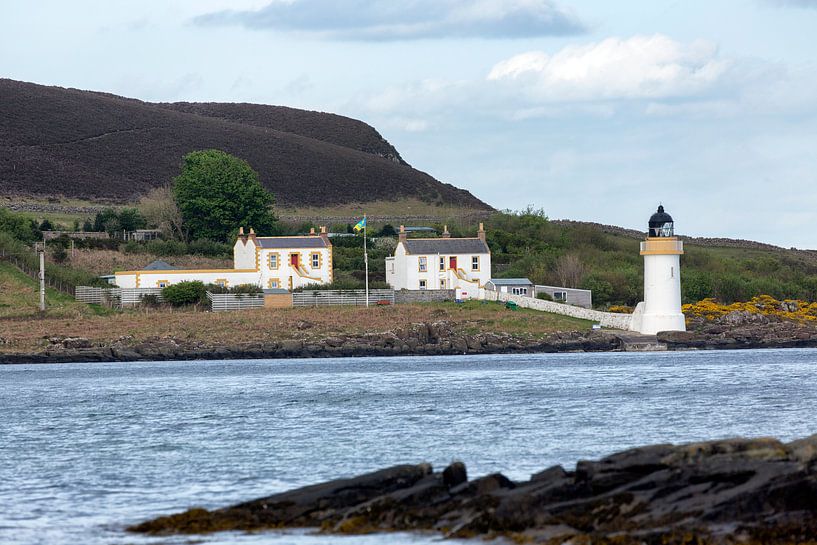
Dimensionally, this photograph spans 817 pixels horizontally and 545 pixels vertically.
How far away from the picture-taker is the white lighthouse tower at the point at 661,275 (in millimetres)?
72875

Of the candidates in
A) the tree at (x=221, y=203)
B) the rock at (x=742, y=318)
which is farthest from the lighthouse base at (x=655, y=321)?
the tree at (x=221, y=203)

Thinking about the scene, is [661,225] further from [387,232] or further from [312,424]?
[387,232]

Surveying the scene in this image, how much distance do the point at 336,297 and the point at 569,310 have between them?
13920 millimetres

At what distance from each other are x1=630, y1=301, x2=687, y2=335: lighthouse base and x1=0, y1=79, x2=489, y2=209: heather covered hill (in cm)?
8358

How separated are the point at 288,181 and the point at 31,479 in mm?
138661

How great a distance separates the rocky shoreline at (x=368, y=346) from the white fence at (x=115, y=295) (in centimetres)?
817

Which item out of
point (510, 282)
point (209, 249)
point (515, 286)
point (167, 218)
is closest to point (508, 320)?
point (515, 286)

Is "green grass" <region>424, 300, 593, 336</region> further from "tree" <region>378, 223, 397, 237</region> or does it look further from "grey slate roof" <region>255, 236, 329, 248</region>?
"tree" <region>378, 223, 397, 237</region>

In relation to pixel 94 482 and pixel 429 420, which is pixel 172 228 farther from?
pixel 94 482

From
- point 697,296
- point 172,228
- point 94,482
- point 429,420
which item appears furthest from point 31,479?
point 172,228

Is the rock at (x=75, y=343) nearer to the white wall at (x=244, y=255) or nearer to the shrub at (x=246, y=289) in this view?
the shrub at (x=246, y=289)

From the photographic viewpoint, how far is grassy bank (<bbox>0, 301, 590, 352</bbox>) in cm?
7456

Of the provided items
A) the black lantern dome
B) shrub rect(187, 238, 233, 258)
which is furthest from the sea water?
shrub rect(187, 238, 233, 258)

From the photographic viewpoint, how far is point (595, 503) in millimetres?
19891
